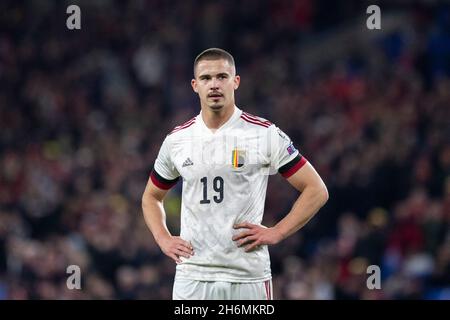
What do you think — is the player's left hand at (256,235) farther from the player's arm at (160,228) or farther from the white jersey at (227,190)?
the player's arm at (160,228)

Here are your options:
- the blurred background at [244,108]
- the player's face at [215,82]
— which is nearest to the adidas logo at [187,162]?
the player's face at [215,82]

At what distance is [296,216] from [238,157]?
0.48 meters

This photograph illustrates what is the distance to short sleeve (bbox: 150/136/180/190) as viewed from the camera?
21.1ft

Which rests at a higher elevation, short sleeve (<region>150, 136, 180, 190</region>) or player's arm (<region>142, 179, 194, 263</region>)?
short sleeve (<region>150, 136, 180, 190</region>)

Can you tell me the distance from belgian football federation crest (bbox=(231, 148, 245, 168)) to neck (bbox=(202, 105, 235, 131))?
0.73 ft

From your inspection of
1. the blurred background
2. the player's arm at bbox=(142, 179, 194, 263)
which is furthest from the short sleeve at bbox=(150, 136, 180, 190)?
the blurred background

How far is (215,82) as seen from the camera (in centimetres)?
612

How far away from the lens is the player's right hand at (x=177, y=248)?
6.14 meters

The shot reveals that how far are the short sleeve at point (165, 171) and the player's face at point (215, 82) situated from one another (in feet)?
1.44

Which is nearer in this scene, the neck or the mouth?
the mouth

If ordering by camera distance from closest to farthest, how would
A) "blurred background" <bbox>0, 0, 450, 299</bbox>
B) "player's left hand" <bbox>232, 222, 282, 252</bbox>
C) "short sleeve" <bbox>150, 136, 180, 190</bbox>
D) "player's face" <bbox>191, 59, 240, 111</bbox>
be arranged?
"player's left hand" <bbox>232, 222, 282, 252</bbox> < "player's face" <bbox>191, 59, 240, 111</bbox> < "short sleeve" <bbox>150, 136, 180, 190</bbox> < "blurred background" <bbox>0, 0, 450, 299</bbox>

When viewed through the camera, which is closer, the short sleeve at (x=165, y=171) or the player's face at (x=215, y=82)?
the player's face at (x=215, y=82)

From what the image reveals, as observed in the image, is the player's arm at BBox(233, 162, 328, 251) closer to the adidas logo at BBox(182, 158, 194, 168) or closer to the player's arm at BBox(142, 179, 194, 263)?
the player's arm at BBox(142, 179, 194, 263)

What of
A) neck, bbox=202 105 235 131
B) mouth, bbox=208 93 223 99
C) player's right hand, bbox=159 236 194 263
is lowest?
player's right hand, bbox=159 236 194 263
